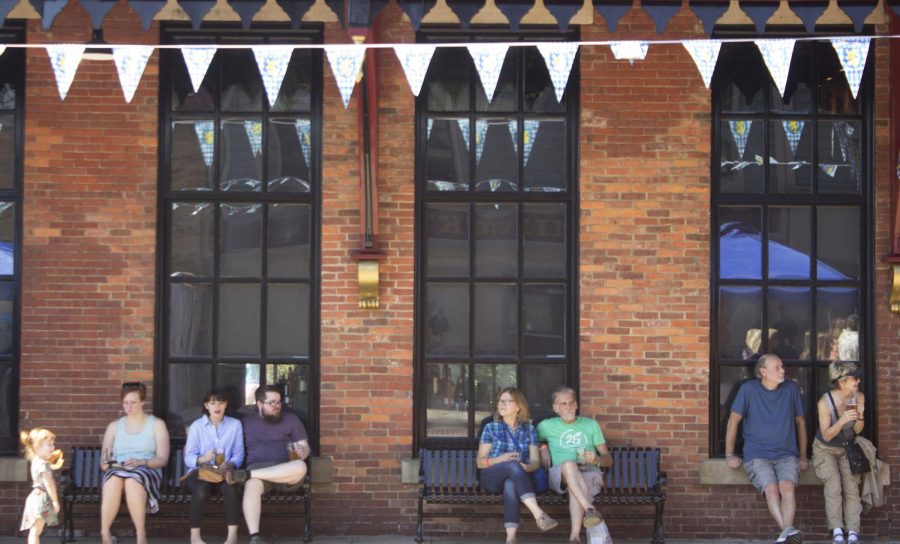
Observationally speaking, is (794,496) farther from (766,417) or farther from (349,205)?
(349,205)

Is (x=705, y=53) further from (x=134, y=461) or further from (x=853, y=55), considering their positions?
(x=134, y=461)

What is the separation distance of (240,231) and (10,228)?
6.15ft

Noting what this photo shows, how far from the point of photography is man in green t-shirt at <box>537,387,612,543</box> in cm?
928

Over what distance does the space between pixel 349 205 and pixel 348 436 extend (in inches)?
73.7

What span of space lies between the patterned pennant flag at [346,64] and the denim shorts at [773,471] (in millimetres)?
4266

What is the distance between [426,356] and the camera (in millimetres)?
9930

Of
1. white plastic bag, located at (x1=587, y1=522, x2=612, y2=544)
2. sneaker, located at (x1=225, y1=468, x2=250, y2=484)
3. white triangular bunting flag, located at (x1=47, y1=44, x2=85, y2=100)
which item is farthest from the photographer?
sneaker, located at (x1=225, y1=468, x2=250, y2=484)

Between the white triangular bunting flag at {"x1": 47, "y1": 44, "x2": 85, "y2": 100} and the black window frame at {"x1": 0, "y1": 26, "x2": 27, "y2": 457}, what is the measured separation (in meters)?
1.61

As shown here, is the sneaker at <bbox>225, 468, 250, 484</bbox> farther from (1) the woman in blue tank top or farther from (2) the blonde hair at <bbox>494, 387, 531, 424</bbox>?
(2) the blonde hair at <bbox>494, 387, 531, 424</bbox>

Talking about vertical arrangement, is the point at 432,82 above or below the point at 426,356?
above

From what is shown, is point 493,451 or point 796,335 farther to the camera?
Result: point 796,335

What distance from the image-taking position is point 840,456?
9.44 m

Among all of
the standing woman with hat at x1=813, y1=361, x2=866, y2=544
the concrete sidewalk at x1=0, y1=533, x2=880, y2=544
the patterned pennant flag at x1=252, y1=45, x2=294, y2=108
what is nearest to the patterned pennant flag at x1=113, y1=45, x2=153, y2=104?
the patterned pennant flag at x1=252, y1=45, x2=294, y2=108

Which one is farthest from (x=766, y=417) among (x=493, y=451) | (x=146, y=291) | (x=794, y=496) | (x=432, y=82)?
(x=146, y=291)
